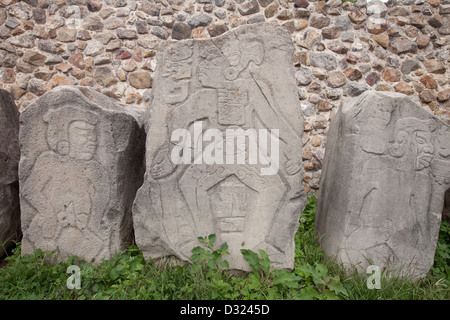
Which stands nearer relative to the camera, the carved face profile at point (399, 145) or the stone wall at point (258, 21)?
the carved face profile at point (399, 145)

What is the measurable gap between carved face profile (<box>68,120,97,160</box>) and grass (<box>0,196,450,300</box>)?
797 millimetres

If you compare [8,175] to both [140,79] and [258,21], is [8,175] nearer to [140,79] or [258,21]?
[140,79]

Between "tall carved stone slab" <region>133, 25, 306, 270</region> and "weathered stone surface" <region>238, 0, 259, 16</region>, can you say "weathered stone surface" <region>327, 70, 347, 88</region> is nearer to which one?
"weathered stone surface" <region>238, 0, 259, 16</region>

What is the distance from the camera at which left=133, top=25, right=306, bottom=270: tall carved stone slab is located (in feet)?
6.98

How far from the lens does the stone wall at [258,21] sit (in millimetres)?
3867

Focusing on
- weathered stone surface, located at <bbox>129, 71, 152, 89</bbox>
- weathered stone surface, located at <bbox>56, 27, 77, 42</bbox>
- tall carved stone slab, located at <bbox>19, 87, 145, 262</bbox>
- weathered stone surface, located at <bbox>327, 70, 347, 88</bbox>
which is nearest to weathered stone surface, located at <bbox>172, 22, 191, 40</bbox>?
weathered stone surface, located at <bbox>129, 71, 152, 89</bbox>

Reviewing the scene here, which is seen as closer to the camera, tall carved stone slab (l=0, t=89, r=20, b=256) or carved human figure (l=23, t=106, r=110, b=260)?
carved human figure (l=23, t=106, r=110, b=260)

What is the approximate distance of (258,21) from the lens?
398 centimetres

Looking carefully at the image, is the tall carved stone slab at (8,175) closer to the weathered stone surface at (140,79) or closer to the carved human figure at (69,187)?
the carved human figure at (69,187)

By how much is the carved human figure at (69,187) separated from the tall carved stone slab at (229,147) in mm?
383

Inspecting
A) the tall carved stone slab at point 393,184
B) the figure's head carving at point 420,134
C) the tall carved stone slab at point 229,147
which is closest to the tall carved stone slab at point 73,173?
the tall carved stone slab at point 229,147
